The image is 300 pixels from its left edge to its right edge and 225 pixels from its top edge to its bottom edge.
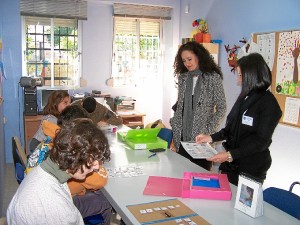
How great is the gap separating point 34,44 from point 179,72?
3185 mm

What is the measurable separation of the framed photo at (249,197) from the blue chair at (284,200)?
0.66ft

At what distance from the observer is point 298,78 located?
3.31m

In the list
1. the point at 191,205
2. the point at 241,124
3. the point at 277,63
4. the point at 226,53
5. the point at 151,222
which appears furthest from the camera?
the point at 226,53

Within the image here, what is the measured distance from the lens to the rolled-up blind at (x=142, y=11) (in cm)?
559

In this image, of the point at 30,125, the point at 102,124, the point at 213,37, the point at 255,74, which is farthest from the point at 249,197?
the point at 30,125

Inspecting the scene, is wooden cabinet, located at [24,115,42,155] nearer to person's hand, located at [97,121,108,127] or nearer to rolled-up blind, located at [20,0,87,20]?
rolled-up blind, located at [20,0,87,20]

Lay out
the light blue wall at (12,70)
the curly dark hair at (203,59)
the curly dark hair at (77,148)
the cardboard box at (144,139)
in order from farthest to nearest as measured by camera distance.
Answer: the light blue wall at (12,70) < the curly dark hair at (203,59) < the cardboard box at (144,139) < the curly dark hair at (77,148)

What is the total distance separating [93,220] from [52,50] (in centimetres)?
386

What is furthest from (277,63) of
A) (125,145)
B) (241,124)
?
(125,145)

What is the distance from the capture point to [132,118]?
555 centimetres

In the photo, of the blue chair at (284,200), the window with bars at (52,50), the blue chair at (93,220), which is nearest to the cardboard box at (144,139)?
the blue chair at (93,220)

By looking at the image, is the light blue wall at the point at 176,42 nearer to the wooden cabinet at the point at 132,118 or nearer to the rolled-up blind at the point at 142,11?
the rolled-up blind at the point at 142,11

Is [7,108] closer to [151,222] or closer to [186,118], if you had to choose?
[186,118]

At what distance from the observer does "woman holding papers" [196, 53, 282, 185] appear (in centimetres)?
207
